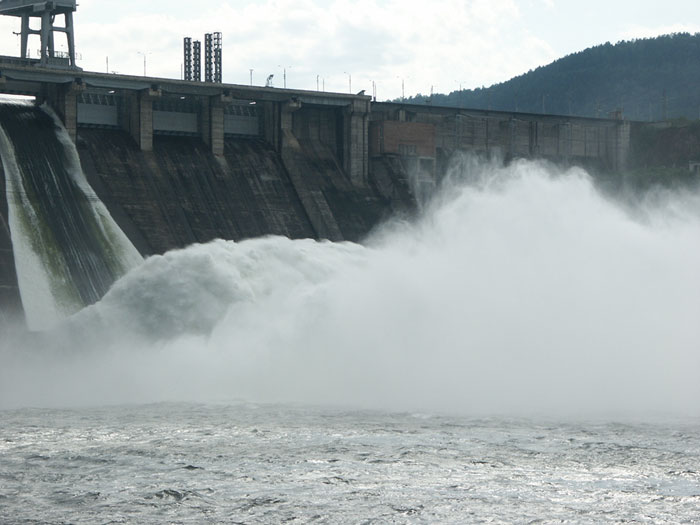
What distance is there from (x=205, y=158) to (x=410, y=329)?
73.6ft

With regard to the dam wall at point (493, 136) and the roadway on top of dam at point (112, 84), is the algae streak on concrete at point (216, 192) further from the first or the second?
the dam wall at point (493, 136)

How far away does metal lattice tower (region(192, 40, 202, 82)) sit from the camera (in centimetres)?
7062

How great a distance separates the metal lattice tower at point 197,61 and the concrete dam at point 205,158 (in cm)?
939

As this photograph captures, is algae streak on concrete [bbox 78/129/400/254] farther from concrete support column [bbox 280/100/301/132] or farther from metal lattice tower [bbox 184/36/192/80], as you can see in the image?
metal lattice tower [bbox 184/36/192/80]

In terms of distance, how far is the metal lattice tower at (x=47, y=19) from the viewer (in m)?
61.8

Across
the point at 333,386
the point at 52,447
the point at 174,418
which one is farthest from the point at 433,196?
the point at 52,447

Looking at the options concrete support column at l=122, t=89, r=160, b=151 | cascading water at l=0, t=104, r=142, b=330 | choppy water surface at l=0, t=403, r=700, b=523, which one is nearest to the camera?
choppy water surface at l=0, t=403, r=700, b=523

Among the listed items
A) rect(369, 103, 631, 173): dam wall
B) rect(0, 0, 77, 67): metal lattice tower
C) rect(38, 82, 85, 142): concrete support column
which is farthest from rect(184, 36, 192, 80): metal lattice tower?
rect(38, 82, 85, 142): concrete support column

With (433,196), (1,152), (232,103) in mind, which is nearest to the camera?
(1,152)

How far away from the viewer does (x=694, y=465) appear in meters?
A: 24.6

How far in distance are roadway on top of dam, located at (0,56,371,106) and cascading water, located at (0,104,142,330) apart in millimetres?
1475

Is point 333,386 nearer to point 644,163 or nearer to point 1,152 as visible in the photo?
point 1,152

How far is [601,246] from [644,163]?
3744 cm

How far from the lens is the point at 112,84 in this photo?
55.0m
